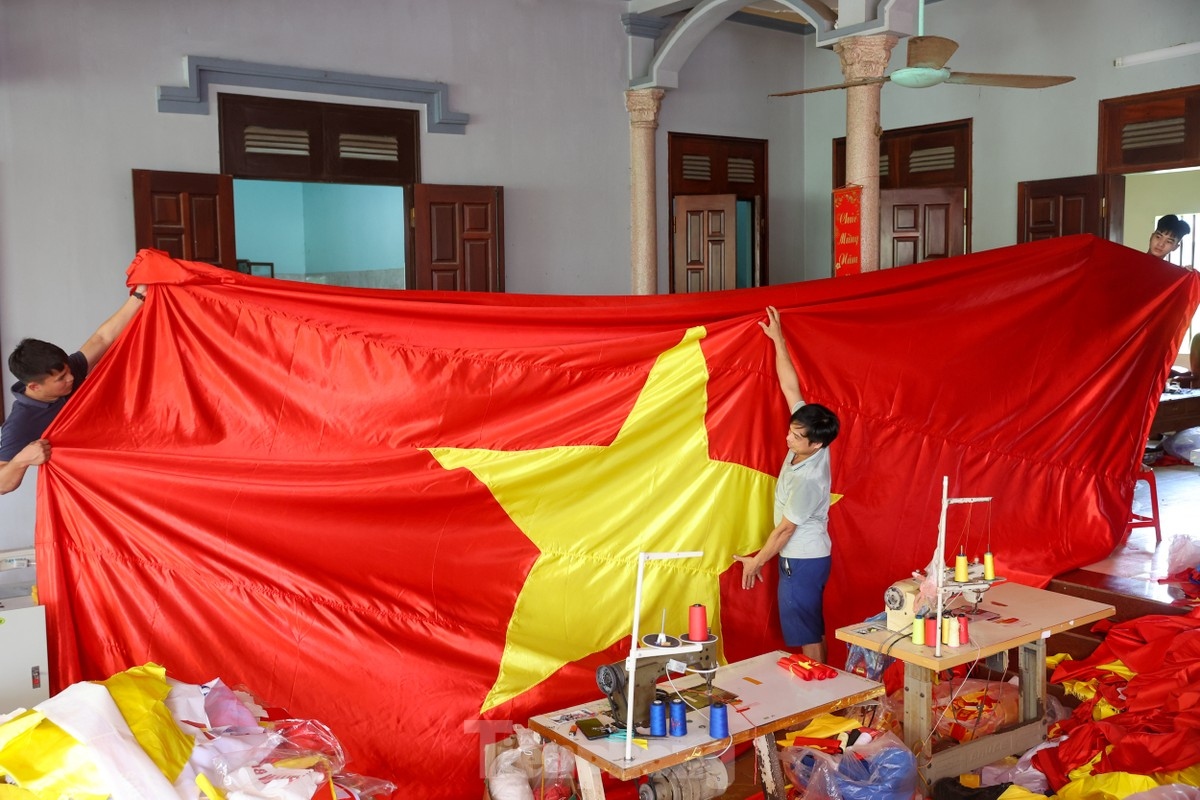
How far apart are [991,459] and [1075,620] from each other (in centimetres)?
98

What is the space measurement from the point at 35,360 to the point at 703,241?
205 inches

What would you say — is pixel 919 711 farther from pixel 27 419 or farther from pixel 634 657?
pixel 27 419

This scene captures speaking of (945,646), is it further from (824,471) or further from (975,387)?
(975,387)

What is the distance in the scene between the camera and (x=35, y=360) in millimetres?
2984

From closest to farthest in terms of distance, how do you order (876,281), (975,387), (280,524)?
1. (280,524)
2. (876,281)
3. (975,387)

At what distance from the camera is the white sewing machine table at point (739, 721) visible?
2473 mm

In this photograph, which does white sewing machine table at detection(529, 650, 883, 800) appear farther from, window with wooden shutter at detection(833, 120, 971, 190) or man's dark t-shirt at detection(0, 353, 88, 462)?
window with wooden shutter at detection(833, 120, 971, 190)

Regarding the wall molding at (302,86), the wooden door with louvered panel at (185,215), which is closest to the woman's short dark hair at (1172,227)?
the wall molding at (302,86)

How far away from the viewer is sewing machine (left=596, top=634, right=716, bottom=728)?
258cm

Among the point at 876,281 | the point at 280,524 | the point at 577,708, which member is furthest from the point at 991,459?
the point at 280,524

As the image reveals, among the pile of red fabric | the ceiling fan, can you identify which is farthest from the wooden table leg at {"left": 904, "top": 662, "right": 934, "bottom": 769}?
the ceiling fan

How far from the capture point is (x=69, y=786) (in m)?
2.02

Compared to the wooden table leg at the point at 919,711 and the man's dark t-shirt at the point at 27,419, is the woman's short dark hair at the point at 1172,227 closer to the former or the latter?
the wooden table leg at the point at 919,711

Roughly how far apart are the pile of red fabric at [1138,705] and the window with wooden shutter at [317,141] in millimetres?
4473
